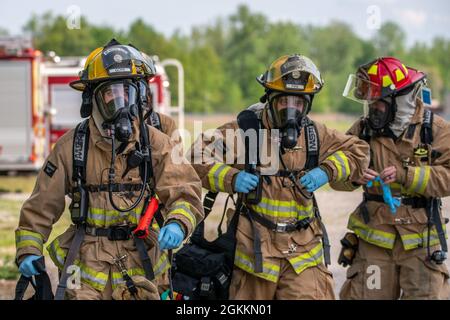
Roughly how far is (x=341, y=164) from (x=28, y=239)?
6.41 feet

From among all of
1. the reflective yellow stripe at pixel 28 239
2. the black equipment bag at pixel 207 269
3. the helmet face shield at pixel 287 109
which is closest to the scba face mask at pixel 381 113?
the helmet face shield at pixel 287 109

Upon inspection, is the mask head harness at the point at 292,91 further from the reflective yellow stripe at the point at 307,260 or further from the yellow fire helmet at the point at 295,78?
the reflective yellow stripe at the point at 307,260

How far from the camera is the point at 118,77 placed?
4.69 meters

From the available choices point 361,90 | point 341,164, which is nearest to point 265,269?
point 341,164

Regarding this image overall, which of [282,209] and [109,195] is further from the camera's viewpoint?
[282,209]

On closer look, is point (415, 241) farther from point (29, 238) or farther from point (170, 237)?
point (29, 238)

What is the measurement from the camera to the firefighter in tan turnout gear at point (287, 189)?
5.23 metres

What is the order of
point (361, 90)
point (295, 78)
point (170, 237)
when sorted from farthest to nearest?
1. point (361, 90)
2. point (295, 78)
3. point (170, 237)

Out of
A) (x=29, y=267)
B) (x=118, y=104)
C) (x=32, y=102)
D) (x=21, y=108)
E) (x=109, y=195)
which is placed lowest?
(x=21, y=108)

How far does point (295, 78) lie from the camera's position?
5.34 meters

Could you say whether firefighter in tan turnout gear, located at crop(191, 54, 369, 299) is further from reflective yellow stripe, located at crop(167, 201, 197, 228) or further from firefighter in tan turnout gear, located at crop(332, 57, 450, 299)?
reflective yellow stripe, located at crop(167, 201, 197, 228)

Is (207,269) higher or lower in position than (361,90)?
lower
